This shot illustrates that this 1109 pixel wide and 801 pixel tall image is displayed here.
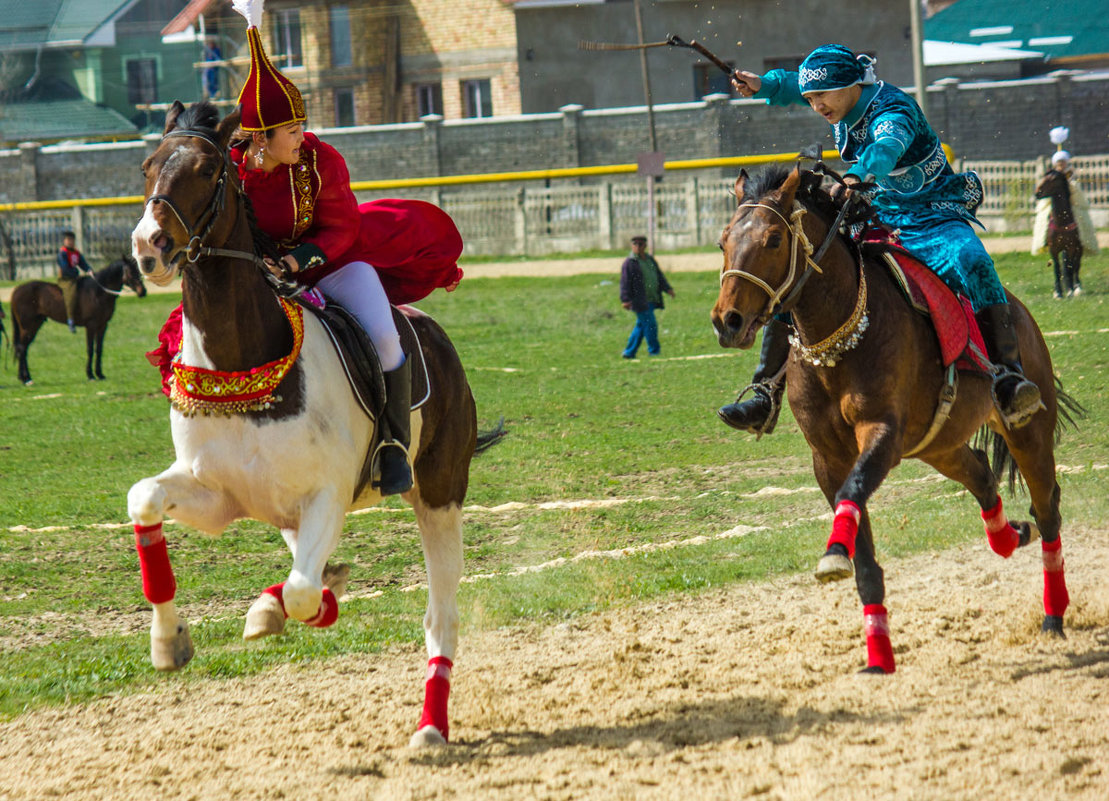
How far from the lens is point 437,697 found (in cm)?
511

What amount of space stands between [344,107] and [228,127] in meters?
40.1

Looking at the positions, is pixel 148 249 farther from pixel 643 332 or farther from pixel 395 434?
pixel 643 332

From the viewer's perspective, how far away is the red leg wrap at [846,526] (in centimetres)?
477

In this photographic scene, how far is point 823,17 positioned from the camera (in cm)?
3706

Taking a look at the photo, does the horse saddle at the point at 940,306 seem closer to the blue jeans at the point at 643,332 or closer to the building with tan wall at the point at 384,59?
the blue jeans at the point at 643,332

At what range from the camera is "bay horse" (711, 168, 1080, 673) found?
514 centimetres

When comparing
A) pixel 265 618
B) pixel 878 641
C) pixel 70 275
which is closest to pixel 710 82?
pixel 70 275

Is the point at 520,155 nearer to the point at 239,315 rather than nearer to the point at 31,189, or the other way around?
the point at 31,189

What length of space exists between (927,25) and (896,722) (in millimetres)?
39196

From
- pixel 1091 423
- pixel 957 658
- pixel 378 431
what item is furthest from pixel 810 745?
pixel 1091 423

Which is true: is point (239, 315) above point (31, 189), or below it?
below

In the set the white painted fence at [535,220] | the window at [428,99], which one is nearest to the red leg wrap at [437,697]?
the white painted fence at [535,220]

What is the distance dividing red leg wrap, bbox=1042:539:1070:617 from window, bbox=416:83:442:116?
37551 mm

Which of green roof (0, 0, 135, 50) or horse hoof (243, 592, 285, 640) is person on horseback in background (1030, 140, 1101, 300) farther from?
green roof (0, 0, 135, 50)
